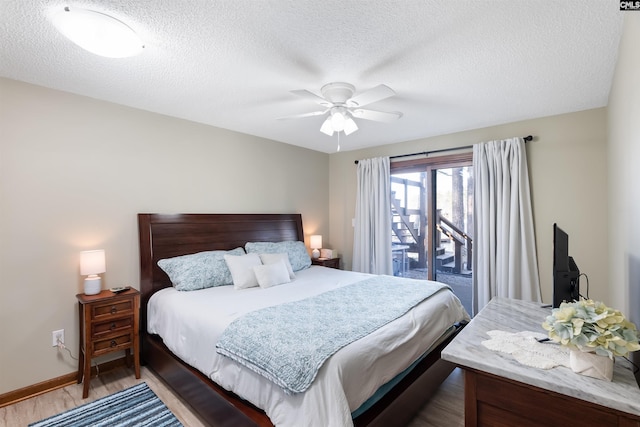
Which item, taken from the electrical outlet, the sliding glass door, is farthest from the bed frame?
the sliding glass door

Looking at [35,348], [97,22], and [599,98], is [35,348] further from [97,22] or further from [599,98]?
[599,98]

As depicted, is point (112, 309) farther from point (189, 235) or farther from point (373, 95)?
point (373, 95)

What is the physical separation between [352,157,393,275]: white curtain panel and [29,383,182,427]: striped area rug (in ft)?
10.3

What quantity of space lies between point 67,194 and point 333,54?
2555 mm

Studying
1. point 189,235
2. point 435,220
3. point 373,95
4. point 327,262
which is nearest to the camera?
point 373,95

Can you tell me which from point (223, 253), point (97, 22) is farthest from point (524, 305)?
point (97, 22)

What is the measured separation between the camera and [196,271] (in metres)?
2.98

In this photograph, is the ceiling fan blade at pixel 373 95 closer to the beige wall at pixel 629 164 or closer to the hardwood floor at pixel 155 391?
the beige wall at pixel 629 164

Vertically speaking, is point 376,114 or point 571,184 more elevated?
point 376,114

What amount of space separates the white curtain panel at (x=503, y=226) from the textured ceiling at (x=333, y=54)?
575 mm

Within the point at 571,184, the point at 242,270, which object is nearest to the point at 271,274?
the point at 242,270

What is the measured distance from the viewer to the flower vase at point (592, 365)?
1.08 meters

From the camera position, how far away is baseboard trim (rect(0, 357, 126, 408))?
7.62ft

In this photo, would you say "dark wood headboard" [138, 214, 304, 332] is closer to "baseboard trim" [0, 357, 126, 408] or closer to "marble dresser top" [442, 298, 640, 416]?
"baseboard trim" [0, 357, 126, 408]
